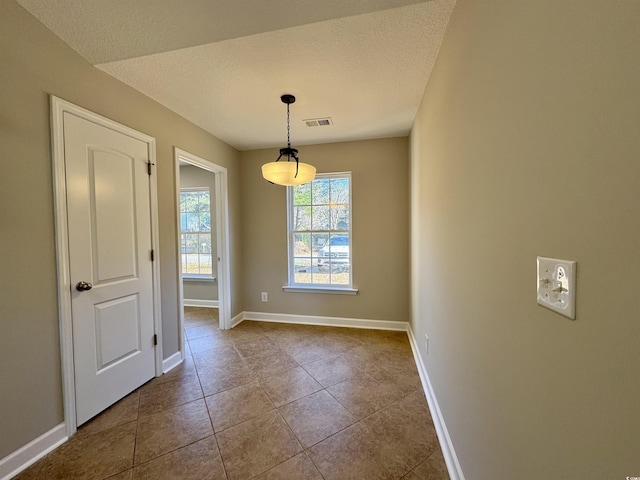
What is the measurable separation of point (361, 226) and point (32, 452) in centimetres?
322

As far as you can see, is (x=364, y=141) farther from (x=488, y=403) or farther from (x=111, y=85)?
(x=488, y=403)

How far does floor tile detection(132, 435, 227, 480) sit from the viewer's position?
1.38 metres

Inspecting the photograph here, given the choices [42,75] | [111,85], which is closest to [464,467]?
[42,75]

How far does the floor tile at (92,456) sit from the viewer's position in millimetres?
1405

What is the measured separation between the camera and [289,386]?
7.13 feet

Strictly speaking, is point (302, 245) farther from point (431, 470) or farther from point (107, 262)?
point (431, 470)

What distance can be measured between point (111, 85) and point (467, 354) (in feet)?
9.44

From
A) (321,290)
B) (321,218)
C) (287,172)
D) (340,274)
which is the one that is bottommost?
(321,290)

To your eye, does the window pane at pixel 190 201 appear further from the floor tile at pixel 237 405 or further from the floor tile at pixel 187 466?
the floor tile at pixel 187 466

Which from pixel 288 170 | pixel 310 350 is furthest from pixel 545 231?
pixel 310 350

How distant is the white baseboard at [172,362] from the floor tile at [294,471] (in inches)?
60.0

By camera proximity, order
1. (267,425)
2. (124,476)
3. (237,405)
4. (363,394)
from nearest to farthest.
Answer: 1. (124,476)
2. (267,425)
3. (237,405)
4. (363,394)

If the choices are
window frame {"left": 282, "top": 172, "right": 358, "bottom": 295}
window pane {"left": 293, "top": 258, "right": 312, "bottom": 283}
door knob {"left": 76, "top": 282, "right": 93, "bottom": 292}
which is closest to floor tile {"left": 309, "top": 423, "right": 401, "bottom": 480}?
door knob {"left": 76, "top": 282, "right": 93, "bottom": 292}

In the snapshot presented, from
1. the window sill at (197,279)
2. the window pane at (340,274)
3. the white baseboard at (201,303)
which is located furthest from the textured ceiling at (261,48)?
the white baseboard at (201,303)
